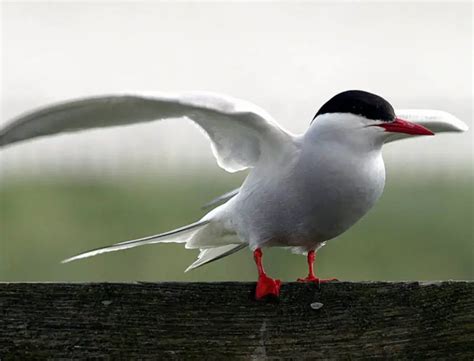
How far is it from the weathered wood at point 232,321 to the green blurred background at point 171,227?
13.5 ft

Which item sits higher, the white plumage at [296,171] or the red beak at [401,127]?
the red beak at [401,127]

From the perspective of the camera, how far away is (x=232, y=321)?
4027 millimetres

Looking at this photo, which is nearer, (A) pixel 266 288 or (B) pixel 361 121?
(A) pixel 266 288

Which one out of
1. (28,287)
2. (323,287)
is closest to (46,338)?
(28,287)

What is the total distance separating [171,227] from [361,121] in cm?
500

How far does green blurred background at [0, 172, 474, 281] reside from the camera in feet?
28.7

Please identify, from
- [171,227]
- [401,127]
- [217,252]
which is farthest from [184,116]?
[171,227]

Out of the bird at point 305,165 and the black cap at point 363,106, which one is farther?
the black cap at point 363,106

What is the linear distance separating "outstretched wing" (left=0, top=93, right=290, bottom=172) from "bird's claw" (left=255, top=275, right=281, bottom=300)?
0.62m

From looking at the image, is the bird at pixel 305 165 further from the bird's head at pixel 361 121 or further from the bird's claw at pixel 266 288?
the bird's claw at pixel 266 288

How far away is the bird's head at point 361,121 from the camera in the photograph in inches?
188

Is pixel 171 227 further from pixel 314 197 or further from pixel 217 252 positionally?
pixel 314 197

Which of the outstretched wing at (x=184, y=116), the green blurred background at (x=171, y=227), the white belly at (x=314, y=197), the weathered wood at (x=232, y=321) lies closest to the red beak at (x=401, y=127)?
the white belly at (x=314, y=197)

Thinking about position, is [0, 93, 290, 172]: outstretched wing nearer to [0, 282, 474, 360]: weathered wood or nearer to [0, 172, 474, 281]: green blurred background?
[0, 282, 474, 360]: weathered wood
